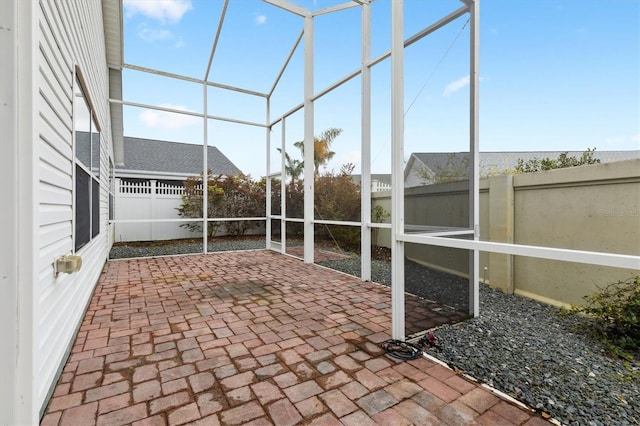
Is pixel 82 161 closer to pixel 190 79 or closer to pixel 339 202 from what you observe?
pixel 339 202

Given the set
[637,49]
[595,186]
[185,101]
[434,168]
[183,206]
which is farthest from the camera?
[183,206]

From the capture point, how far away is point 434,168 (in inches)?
109

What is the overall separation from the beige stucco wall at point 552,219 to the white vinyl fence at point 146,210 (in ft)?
28.2

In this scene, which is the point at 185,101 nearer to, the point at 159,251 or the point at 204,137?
the point at 204,137

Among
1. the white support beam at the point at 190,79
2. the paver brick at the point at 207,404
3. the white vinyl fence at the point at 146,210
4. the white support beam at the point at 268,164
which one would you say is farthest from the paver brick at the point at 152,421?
the white vinyl fence at the point at 146,210

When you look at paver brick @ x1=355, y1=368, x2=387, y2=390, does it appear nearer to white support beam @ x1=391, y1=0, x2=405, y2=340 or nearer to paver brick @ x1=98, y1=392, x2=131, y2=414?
white support beam @ x1=391, y1=0, x2=405, y2=340

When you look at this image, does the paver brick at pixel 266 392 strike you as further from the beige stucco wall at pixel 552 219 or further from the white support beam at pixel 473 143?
the white support beam at pixel 473 143

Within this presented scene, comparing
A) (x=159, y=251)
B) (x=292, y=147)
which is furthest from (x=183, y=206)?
(x=292, y=147)

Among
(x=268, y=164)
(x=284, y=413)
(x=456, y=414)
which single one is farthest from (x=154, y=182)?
(x=456, y=414)

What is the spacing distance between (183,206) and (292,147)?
4.96m

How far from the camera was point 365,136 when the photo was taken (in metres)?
4.24

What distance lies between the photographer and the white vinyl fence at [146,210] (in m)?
8.64

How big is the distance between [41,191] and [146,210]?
8.29m

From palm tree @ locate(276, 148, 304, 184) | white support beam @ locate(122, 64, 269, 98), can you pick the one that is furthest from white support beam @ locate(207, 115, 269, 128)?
palm tree @ locate(276, 148, 304, 184)
